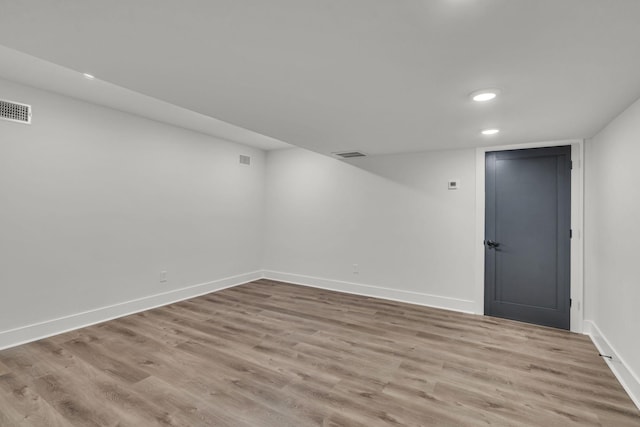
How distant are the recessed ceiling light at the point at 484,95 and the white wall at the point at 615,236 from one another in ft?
3.64

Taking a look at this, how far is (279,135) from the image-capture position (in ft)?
11.7

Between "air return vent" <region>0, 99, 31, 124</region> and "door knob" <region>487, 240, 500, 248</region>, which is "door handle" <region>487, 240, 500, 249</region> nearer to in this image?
"door knob" <region>487, 240, 500, 248</region>

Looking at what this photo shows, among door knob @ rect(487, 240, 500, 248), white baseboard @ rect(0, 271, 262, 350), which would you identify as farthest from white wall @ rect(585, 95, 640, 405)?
white baseboard @ rect(0, 271, 262, 350)

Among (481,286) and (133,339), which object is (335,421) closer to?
(133,339)

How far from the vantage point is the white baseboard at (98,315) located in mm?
3023

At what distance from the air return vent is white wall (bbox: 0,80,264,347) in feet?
0.19

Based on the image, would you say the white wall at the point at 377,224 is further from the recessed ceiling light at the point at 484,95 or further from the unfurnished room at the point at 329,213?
the recessed ceiling light at the point at 484,95

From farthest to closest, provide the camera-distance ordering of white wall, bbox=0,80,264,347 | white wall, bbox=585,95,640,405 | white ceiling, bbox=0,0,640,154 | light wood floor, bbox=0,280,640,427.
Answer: white wall, bbox=0,80,264,347 < white wall, bbox=585,95,640,405 < light wood floor, bbox=0,280,640,427 < white ceiling, bbox=0,0,640,154

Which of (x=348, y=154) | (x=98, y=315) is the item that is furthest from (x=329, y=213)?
(x=98, y=315)

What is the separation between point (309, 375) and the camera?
2.56m

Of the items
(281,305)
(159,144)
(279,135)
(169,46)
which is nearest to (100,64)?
(169,46)

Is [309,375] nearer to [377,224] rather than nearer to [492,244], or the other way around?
[377,224]

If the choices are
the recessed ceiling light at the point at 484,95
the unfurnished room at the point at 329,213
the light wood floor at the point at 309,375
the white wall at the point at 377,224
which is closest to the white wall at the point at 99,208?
the unfurnished room at the point at 329,213

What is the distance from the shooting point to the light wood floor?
2.06m
